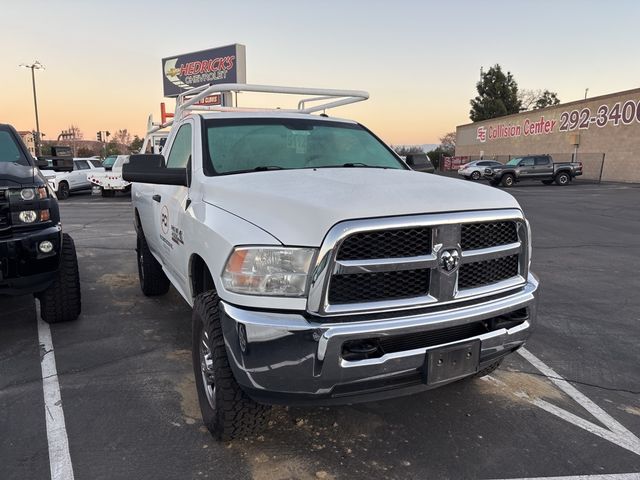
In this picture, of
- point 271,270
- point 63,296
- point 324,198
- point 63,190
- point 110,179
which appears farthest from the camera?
point 63,190

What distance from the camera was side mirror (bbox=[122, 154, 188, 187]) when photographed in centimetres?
329

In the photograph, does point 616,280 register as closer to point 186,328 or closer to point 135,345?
point 186,328

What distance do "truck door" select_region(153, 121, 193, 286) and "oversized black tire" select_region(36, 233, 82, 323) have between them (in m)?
0.89

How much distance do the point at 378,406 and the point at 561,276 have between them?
4678 mm

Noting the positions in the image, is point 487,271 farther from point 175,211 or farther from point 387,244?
point 175,211

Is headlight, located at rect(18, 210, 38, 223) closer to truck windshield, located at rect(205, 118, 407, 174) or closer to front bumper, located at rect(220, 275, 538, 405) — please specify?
truck windshield, located at rect(205, 118, 407, 174)

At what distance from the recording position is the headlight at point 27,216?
392 cm

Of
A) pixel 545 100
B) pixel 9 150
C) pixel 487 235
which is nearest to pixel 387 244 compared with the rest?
pixel 487 235

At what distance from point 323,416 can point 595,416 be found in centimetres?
172

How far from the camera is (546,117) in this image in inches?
1496

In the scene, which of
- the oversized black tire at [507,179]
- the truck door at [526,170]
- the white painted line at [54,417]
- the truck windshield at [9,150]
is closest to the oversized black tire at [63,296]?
the white painted line at [54,417]

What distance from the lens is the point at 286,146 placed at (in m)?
3.62

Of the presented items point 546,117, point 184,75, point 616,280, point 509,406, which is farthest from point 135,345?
point 546,117

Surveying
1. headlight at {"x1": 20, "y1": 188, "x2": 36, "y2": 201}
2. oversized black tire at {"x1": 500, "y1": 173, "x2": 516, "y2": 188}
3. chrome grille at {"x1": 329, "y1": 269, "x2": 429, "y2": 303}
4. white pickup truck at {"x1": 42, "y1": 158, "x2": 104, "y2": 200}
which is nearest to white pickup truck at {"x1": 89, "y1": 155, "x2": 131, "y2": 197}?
white pickup truck at {"x1": 42, "y1": 158, "x2": 104, "y2": 200}
